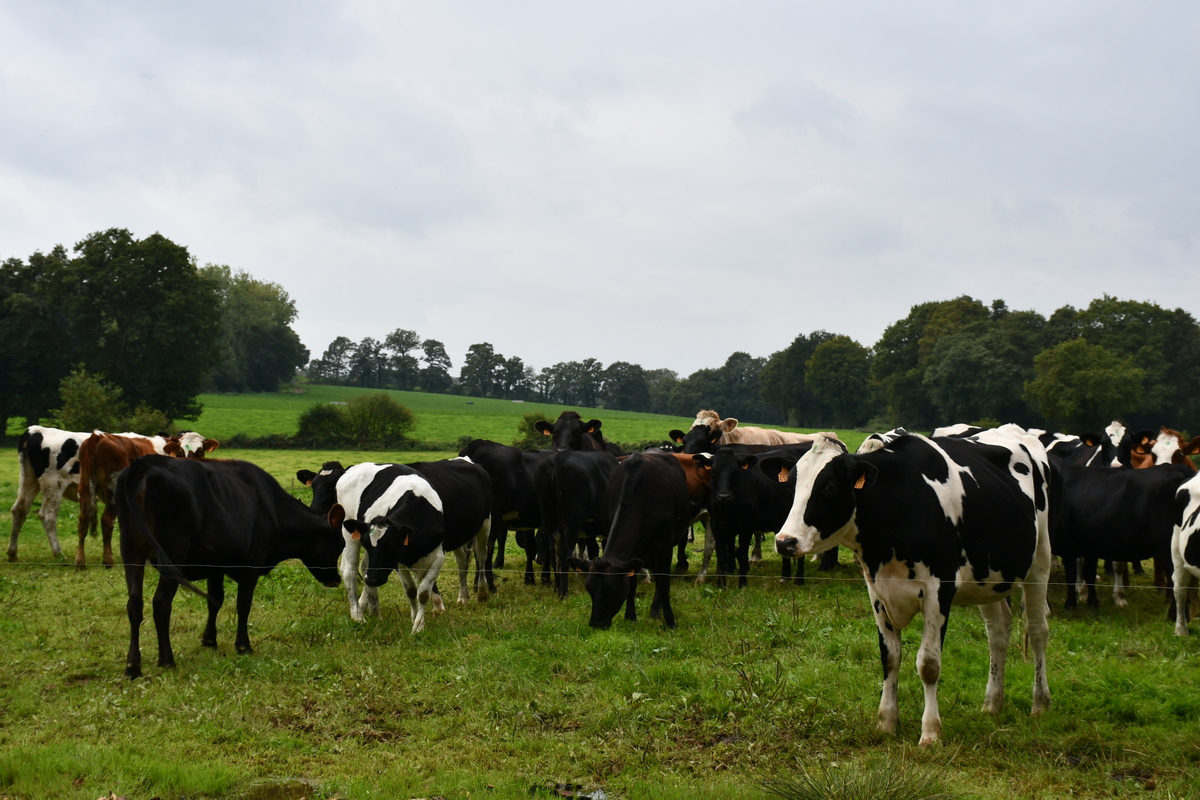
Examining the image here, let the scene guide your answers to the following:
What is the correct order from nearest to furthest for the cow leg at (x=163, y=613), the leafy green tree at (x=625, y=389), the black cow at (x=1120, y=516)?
the cow leg at (x=163, y=613) → the black cow at (x=1120, y=516) → the leafy green tree at (x=625, y=389)

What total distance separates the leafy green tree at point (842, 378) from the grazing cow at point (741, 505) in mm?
77866

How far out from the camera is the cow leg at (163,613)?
25.9 feet

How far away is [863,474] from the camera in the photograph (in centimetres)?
601

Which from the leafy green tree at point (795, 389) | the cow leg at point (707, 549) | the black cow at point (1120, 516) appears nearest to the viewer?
the black cow at point (1120, 516)

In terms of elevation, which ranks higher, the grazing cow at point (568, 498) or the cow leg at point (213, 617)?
the grazing cow at point (568, 498)

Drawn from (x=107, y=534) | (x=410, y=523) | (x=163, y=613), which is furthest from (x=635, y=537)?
(x=107, y=534)

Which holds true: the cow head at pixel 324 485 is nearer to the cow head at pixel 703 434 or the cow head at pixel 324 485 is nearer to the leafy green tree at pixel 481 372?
the cow head at pixel 703 434

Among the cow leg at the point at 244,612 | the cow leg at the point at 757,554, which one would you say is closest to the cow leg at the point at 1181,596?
the cow leg at the point at 757,554

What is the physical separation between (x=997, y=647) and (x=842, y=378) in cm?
8426

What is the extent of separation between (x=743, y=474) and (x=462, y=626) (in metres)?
5.01

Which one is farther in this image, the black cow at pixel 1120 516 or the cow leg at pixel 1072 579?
the cow leg at pixel 1072 579

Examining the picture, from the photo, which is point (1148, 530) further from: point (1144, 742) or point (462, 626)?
point (462, 626)

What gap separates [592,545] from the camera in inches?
568

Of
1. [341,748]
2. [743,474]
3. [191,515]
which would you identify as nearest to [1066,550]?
[743,474]
